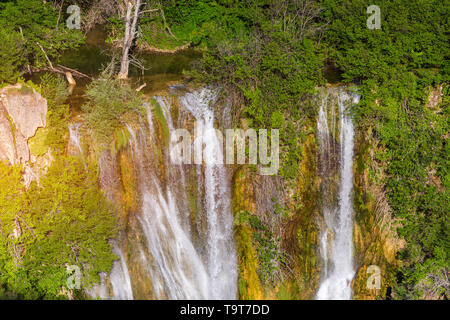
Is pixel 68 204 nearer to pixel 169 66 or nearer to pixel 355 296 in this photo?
pixel 169 66

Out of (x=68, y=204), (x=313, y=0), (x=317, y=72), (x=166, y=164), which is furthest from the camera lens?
(x=313, y=0)

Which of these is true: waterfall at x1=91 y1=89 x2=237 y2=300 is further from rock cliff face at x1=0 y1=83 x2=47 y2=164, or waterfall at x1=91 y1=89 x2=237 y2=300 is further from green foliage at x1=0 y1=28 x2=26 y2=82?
green foliage at x1=0 y1=28 x2=26 y2=82

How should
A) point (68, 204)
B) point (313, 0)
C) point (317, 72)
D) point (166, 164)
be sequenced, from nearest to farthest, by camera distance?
point (68, 204)
point (166, 164)
point (317, 72)
point (313, 0)

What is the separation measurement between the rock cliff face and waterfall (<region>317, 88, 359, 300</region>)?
6559 mm

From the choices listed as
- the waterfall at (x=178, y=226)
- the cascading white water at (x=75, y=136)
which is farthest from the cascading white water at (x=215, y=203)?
the cascading white water at (x=75, y=136)

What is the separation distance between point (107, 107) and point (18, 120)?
1.87 metres

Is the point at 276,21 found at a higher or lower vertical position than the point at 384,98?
higher

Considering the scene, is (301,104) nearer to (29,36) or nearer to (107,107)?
(107,107)

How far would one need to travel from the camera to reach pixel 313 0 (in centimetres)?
1244

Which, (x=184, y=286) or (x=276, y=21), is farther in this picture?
(x=276, y=21)

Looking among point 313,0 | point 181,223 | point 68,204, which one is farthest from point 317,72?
point 68,204

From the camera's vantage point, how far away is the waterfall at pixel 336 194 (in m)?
10.8

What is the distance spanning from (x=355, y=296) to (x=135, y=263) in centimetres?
575

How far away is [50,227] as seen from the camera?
29.6 feet
